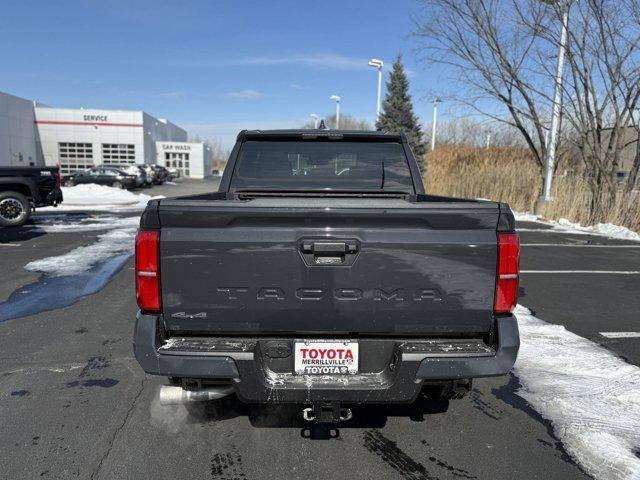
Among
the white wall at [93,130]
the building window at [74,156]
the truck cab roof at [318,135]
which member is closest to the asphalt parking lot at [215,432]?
the truck cab roof at [318,135]

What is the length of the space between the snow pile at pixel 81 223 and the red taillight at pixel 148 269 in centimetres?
1150

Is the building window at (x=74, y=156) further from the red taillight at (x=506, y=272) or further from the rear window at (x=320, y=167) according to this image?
the red taillight at (x=506, y=272)

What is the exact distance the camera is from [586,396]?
3584 millimetres

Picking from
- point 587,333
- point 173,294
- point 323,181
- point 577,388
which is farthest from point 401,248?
point 587,333

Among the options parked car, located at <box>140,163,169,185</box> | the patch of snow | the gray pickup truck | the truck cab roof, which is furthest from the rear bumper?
parked car, located at <box>140,163,169,185</box>

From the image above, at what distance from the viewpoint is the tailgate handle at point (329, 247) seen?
2.47 m

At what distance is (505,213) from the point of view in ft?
8.18

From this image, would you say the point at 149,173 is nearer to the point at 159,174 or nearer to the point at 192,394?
the point at 159,174

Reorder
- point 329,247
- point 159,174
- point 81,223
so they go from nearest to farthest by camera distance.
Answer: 1. point 329,247
2. point 81,223
3. point 159,174

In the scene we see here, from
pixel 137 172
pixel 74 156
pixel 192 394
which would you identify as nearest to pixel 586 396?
pixel 192 394

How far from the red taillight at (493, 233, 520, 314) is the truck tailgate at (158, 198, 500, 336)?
0.18 ft

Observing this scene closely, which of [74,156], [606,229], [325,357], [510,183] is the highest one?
[74,156]

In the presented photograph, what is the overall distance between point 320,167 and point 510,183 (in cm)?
1729

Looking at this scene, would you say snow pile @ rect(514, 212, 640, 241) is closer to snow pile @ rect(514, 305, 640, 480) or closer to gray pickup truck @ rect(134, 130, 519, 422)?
snow pile @ rect(514, 305, 640, 480)
